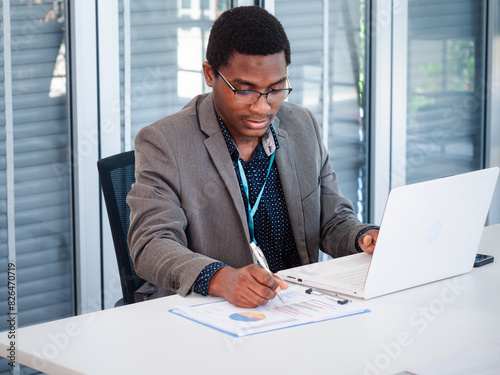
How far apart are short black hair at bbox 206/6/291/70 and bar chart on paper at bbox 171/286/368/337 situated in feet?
2.30

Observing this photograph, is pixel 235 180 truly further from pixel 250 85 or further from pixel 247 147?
pixel 250 85

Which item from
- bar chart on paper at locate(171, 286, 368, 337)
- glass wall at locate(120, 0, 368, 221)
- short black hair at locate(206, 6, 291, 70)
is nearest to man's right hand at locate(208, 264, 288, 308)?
bar chart on paper at locate(171, 286, 368, 337)

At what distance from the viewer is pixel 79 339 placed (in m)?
1.33

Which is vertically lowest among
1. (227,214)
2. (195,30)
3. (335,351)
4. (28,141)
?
(335,351)

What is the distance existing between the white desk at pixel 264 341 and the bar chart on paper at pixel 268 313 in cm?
2

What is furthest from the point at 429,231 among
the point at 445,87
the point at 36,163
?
the point at 445,87

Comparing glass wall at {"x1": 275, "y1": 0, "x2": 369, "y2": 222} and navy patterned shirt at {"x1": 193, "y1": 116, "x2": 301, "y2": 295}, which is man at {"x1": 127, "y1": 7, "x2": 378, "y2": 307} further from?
glass wall at {"x1": 275, "y1": 0, "x2": 369, "y2": 222}

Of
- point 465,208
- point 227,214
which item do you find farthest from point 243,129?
point 465,208

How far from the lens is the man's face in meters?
1.86

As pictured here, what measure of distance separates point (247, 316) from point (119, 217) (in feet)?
2.24

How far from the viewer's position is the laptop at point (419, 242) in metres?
1.48

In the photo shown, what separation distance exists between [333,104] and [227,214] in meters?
1.88

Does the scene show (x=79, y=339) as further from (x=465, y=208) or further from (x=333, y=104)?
(x=333, y=104)

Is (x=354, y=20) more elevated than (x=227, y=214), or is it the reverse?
(x=354, y=20)
